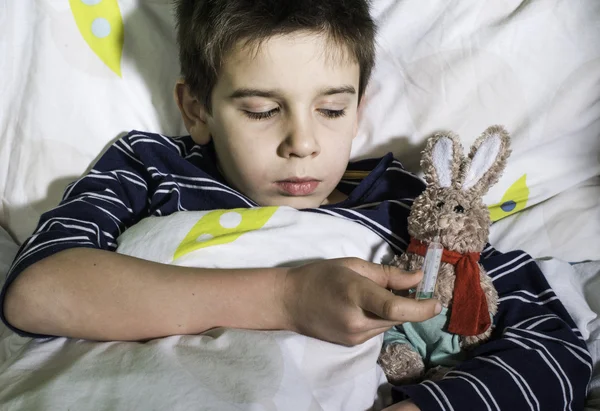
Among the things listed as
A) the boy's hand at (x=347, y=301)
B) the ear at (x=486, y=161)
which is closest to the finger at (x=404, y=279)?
the boy's hand at (x=347, y=301)

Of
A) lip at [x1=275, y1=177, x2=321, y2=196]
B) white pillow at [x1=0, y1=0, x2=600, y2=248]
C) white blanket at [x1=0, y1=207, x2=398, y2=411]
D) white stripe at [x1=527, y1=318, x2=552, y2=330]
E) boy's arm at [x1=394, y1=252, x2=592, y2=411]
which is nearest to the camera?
white blanket at [x1=0, y1=207, x2=398, y2=411]

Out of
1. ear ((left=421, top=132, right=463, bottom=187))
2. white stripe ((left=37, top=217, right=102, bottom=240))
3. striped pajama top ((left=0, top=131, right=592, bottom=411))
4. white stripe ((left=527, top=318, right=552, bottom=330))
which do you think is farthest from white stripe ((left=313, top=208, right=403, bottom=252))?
white stripe ((left=37, top=217, right=102, bottom=240))

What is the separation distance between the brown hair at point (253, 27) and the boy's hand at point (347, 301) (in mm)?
373

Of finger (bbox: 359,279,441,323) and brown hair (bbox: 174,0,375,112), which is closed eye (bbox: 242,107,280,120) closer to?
brown hair (bbox: 174,0,375,112)

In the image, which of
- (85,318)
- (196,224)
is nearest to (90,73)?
(196,224)

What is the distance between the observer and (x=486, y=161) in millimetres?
939

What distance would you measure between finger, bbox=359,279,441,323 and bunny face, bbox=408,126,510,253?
185 millimetres

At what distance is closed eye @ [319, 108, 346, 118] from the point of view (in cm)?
100

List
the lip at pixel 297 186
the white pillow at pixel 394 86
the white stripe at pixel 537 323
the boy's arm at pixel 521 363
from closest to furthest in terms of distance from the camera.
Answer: the boy's arm at pixel 521 363 → the white stripe at pixel 537 323 → the lip at pixel 297 186 → the white pillow at pixel 394 86

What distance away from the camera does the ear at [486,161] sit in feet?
3.07

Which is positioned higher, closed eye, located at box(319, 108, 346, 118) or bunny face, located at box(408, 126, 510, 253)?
closed eye, located at box(319, 108, 346, 118)

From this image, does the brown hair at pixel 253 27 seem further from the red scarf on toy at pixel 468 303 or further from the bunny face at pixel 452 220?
the red scarf on toy at pixel 468 303

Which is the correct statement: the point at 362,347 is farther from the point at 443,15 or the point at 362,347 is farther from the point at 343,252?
the point at 443,15

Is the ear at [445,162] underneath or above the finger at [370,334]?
above
